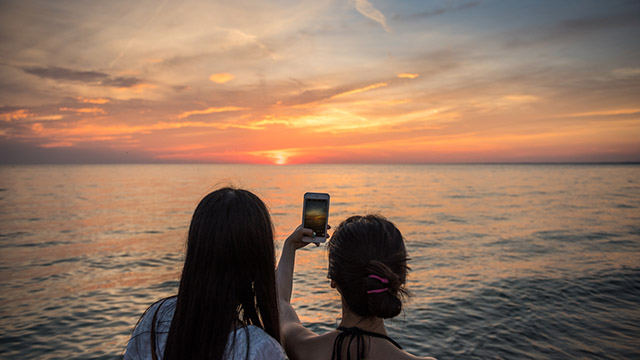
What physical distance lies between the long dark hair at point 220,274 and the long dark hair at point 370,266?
0.43m

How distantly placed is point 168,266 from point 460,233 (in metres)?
16.6

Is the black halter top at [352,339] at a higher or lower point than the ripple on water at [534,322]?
higher

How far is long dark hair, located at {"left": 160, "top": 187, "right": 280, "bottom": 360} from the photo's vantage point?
1810mm

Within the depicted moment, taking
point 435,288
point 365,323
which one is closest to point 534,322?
point 435,288

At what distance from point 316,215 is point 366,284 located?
989 millimetres

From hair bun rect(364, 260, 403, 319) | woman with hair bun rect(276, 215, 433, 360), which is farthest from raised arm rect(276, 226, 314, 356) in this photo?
hair bun rect(364, 260, 403, 319)

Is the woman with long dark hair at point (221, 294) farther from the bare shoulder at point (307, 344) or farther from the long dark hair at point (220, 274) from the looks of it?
the bare shoulder at point (307, 344)

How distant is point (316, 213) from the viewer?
9.49 ft

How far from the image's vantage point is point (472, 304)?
10.3 meters

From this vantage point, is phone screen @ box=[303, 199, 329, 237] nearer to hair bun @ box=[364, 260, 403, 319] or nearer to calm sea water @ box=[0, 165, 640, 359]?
hair bun @ box=[364, 260, 403, 319]

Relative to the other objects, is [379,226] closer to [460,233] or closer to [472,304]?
[472,304]

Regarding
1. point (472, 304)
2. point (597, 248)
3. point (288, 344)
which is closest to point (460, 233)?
point (597, 248)

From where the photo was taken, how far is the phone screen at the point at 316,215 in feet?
9.19

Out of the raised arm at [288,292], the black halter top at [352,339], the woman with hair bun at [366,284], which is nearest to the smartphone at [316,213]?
the raised arm at [288,292]
